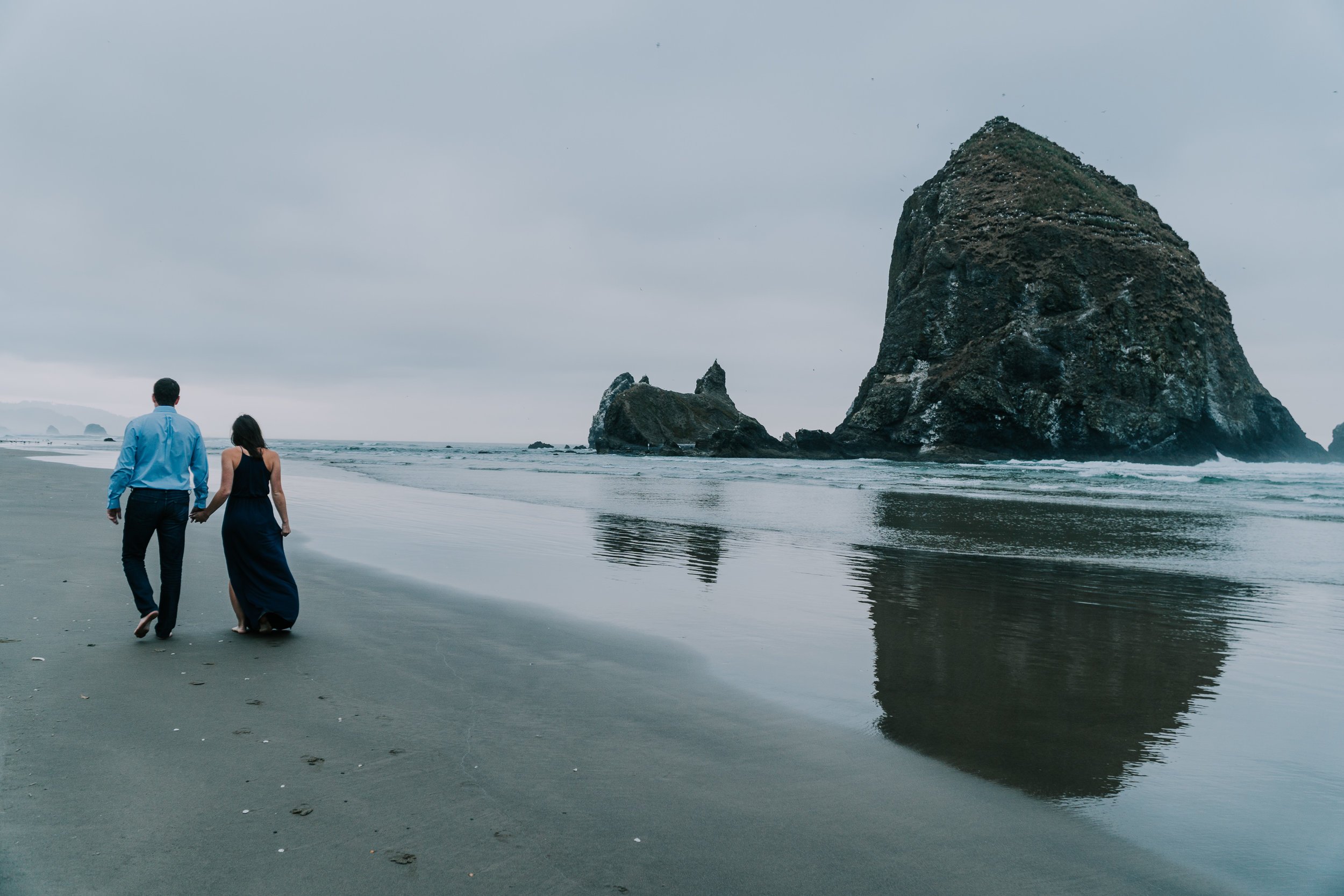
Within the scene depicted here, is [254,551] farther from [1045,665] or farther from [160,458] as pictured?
[1045,665]

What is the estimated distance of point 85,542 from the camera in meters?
10.3

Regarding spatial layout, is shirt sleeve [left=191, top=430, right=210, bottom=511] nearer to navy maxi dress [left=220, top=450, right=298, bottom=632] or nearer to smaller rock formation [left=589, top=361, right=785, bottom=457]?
navy maxi dress [left=220, top=450, right=298, bottom=632]

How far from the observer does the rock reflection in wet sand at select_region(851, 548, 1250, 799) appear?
4.22 metres

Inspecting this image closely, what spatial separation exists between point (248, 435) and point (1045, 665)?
667 cm

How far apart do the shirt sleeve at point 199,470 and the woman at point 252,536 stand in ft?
0.35

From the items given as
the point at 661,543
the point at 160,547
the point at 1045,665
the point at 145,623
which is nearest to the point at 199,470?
the point at 160,547

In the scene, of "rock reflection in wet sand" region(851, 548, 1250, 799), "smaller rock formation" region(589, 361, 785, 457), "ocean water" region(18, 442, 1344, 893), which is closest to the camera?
"ocean water" region(18, 442, 1344, 893)

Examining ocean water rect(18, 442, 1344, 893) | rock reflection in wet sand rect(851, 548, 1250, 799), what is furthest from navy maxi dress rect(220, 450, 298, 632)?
rock reflection in wet sand rect(851, 548, 1250, 799)

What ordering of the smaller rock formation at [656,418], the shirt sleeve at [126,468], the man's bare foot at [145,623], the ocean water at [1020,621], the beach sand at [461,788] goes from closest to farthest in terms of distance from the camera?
the beach sand at [461,788] < the ocean water at [1020,621] < the man's bare foot at [145,623] < the shirt sleeve at [126,468] < the smaller rock formation at [656,418]

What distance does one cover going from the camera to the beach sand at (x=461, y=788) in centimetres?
279

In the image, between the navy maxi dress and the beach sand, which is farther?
the navy maxi dress

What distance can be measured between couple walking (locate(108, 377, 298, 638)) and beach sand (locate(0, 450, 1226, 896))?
1.23ft

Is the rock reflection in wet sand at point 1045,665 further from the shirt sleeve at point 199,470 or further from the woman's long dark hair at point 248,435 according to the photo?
the shirt sleeve at point 199,470

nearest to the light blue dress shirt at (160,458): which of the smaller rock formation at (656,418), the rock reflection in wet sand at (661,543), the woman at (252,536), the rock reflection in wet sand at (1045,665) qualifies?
the woman at (252,536)
